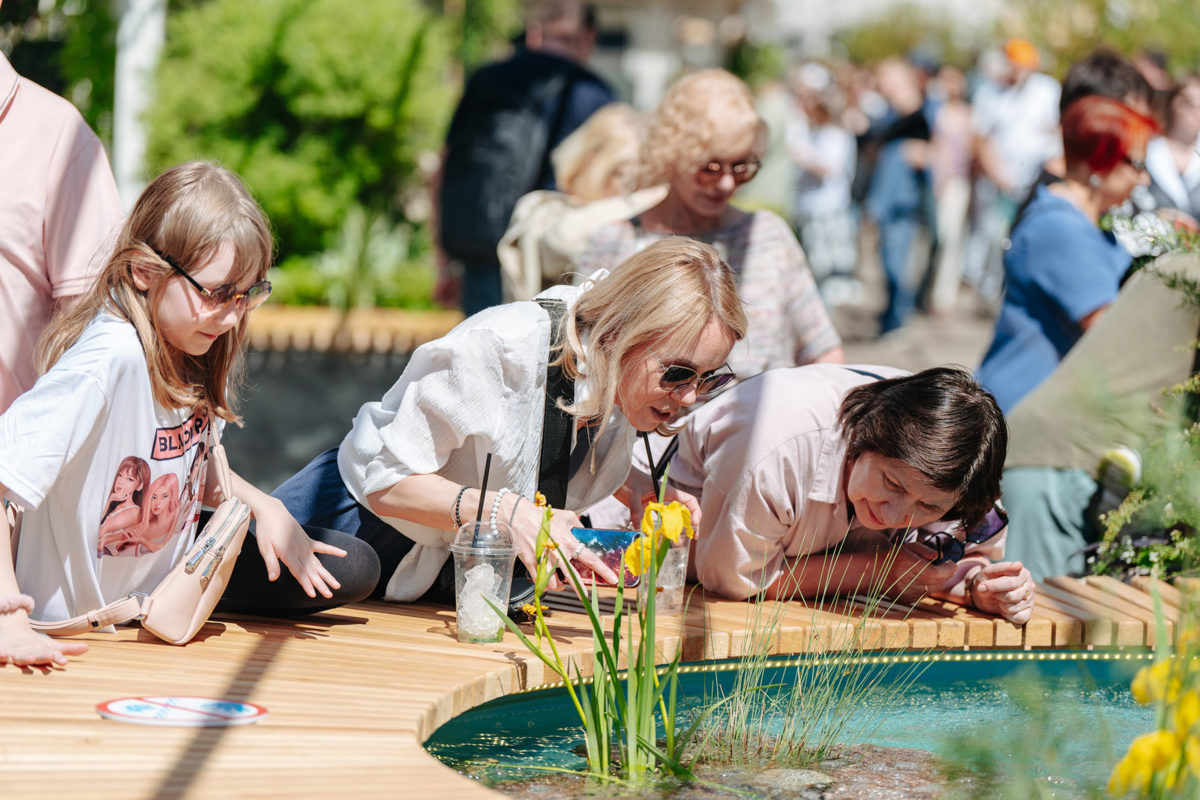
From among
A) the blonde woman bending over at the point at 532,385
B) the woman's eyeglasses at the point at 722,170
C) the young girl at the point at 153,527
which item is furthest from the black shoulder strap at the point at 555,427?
the woman's eyeglasses at the point at 722,170

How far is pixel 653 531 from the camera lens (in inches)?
115

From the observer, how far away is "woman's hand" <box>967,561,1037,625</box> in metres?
3.89

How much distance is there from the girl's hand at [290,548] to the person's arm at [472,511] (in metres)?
0.19

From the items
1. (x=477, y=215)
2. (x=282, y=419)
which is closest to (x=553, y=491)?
(x=477, y=215)

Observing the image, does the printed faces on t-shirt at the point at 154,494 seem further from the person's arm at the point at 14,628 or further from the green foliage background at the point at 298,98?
the green foliage background at the point at 298,98

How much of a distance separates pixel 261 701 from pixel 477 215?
174 inches

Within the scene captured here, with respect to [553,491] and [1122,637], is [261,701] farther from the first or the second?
[1122,637]

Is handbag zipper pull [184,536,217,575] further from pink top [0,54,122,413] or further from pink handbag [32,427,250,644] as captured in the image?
pink top [0,54,122,413]

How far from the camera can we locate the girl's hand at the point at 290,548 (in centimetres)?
324

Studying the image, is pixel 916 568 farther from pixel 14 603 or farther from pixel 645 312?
pixel 14 603

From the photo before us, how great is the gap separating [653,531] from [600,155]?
3.57m

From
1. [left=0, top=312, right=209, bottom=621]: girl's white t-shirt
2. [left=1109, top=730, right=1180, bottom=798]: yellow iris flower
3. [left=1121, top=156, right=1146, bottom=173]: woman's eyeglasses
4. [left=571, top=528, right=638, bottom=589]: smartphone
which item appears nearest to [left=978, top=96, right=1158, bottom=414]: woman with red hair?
[left=1121, top=156, right=1146, bottom=173]: woman's eyeglasses

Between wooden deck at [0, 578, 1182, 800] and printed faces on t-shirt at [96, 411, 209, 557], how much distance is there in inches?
8.9

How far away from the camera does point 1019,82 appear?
1320cm
